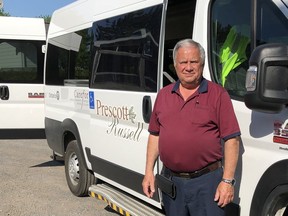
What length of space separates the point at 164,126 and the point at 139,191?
1.52m

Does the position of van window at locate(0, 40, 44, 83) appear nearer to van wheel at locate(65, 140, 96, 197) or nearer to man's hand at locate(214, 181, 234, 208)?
van wheel at locate(65, 140, 96, 197)

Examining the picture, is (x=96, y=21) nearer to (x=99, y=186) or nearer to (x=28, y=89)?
(x=99, y=186)

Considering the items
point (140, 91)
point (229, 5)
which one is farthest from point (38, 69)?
point (229, 5)

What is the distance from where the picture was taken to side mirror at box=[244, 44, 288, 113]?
7.47 feet

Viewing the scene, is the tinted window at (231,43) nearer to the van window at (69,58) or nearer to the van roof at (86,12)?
the van roof at (86,12)

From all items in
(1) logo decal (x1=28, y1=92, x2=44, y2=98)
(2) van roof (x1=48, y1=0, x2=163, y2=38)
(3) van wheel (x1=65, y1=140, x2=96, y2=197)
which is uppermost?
(2) van roof (x1=48, y1=0, x2=163, y2=38)

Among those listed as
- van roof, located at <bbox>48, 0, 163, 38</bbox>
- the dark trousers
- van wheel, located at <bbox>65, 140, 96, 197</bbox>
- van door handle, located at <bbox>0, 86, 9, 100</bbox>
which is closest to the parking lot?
van wheel, located at <bbox>65, 140, 96, 197</bbox>

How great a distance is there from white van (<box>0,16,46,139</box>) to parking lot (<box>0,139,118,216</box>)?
3.36 feet

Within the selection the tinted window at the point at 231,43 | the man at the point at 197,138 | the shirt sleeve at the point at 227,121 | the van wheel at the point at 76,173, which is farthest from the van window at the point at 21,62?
the shirt sleeve at the point at 227,121

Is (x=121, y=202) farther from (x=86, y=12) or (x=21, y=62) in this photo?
(x=21, y=62)

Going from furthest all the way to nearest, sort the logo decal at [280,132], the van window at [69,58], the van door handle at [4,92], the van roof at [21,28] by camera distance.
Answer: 1. the van roof at [21,28]
2. the van door handle at [4,92]
3. the van window at [69,58]
4. the logo decal at [280,132]

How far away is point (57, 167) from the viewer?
302 inches

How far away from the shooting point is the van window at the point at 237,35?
2.79 m

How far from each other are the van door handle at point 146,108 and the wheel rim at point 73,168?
2.04 m
